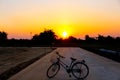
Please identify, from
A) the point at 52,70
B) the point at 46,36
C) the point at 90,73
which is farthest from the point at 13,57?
the point at 46,36

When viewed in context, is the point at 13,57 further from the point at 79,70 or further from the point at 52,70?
the point at 79,70

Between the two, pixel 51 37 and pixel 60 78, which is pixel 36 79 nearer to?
pixel 60 78

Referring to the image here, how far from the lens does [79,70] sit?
14078 mm

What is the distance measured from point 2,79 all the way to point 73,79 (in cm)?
310

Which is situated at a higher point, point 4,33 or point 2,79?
point 4,33

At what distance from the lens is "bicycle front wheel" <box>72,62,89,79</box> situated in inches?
553

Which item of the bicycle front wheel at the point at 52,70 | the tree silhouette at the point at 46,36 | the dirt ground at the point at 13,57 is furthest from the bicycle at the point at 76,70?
the tree silhouette at the point at 46,36

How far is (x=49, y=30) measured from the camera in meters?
170

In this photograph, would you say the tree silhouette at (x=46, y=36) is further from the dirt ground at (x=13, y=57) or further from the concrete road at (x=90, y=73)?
the concrete road at (x=90, y=73)

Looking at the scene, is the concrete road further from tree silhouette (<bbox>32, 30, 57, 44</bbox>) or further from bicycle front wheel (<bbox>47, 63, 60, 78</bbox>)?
tree silhouette (<bbox>32, 30, 57, 44</bbox>)

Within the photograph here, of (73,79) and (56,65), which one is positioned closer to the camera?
(73,79)

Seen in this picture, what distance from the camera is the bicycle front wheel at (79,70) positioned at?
14.0 m

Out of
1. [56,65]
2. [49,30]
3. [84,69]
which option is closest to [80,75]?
[84,69]

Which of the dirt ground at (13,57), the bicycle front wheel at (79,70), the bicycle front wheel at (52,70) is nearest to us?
the bicycle front wheel at (79,70)
